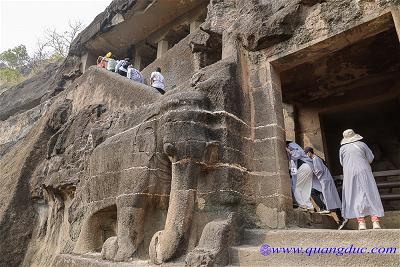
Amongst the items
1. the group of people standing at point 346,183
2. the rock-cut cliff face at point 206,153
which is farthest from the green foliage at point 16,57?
the group of people standing at point 346,183

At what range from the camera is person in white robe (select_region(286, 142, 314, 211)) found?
4.76 metres

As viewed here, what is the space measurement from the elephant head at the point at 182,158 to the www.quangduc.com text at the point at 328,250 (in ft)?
2.98

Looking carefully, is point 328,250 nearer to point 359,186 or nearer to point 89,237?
point 359,186

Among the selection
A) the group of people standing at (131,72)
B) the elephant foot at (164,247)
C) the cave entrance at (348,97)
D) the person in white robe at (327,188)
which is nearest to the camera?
the elephant foot at (164,247)

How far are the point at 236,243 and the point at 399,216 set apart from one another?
3691 mm

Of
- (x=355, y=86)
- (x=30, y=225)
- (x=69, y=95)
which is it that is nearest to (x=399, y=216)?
(x=355, y=86)

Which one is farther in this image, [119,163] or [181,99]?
[119,163]

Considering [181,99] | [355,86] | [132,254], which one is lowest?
[132,254]

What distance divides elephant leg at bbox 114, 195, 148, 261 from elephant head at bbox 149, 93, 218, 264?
390 millimetres

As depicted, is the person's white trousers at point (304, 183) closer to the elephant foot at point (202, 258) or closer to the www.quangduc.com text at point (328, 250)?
the www.quangduc.com text at point (328, 250)

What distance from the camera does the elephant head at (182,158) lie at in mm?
3438

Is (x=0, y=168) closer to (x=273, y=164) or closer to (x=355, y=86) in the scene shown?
(x=273, y=164)

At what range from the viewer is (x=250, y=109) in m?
4.67

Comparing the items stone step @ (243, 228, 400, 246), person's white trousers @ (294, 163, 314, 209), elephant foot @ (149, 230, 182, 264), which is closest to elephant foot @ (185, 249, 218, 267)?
elephant foot @ (149, 230, 182, 264)
